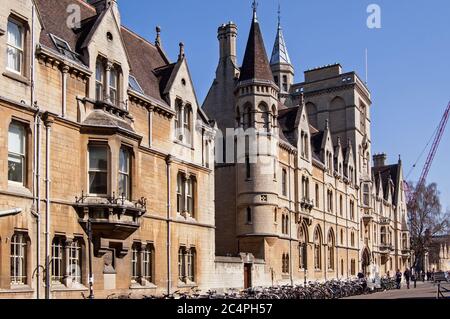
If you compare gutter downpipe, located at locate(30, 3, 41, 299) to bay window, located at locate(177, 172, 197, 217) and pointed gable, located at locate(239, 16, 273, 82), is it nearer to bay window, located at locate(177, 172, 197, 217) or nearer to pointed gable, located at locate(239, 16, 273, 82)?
bay window, located at locate(177, 172, 197, 217)

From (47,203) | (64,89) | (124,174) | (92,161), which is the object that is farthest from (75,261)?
(64,89)

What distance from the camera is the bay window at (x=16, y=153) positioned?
18.8m

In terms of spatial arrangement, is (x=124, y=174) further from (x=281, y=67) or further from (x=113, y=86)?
(x=281, y=67)

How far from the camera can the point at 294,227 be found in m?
45.0

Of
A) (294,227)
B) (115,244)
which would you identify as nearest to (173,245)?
(115,244)

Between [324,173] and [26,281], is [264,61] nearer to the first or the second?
[324,173]

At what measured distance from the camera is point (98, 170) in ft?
72.6

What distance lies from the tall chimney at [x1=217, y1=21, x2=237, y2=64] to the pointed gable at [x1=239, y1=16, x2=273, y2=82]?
17.3 ft

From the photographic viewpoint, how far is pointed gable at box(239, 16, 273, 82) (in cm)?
4075

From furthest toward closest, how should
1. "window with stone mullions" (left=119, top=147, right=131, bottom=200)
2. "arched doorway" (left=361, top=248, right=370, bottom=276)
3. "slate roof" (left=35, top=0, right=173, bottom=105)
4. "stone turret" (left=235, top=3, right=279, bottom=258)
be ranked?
"arched doorway" (left=361, top=248, right=370, bottom=276)
"stone turret" (left=235, top=3, right=279, bottom=258)
"window with stone mullions" (left=119, top=147, right=131, bottom=200)
"slate roof" (left=35, top=0, right=173, bottom=105)

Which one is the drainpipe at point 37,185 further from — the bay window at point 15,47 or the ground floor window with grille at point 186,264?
the ground floor window with grille at point 186,264

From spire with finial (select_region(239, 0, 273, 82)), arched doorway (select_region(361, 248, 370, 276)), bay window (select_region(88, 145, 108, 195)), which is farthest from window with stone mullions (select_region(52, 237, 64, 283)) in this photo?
arched doorway (select_region(361, 248, 370, 276))

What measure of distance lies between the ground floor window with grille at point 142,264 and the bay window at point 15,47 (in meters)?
8.66

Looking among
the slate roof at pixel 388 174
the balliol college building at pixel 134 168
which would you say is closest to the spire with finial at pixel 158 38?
the balliol college building at pixel 134 168
